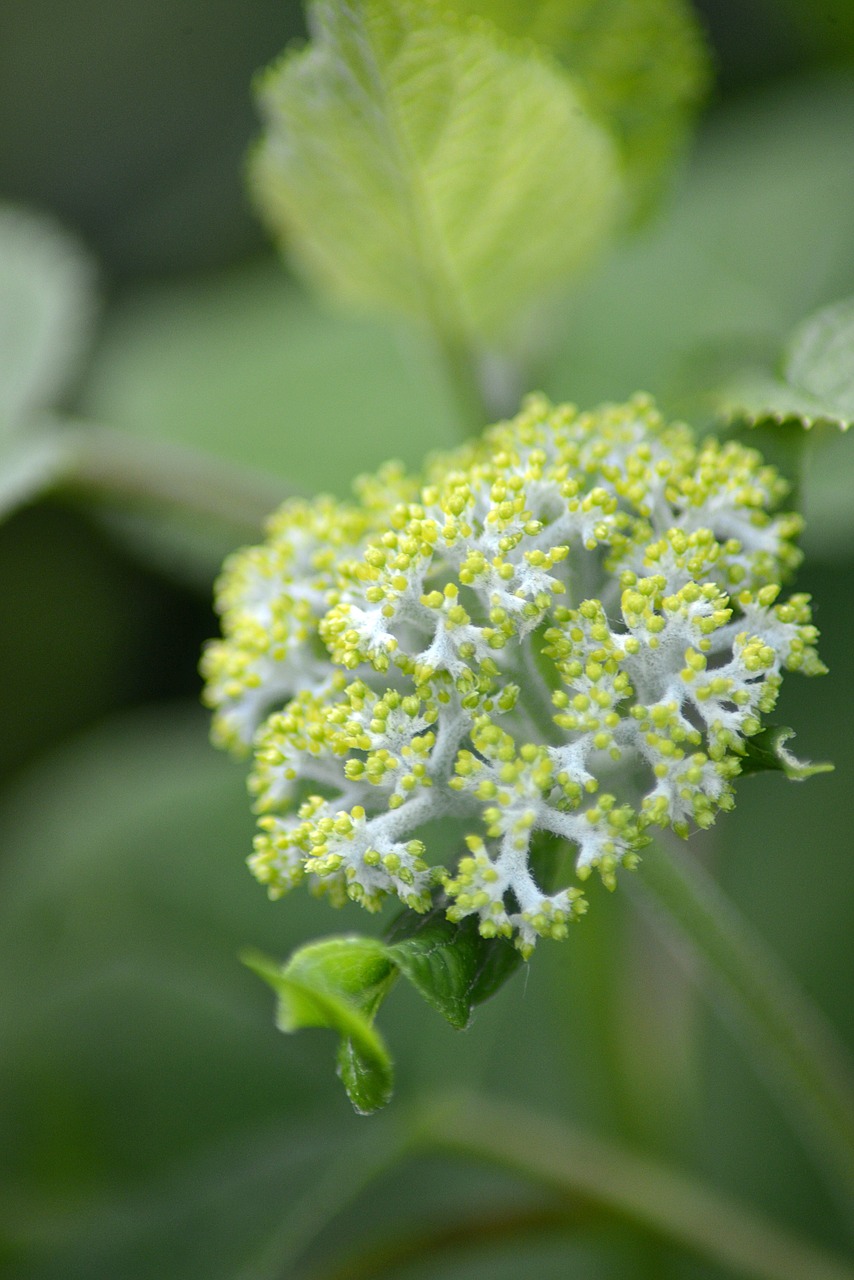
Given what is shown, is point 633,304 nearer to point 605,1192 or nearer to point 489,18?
point 489,18

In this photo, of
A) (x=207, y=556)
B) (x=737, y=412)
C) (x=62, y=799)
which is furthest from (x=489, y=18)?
(x=62, y=799)

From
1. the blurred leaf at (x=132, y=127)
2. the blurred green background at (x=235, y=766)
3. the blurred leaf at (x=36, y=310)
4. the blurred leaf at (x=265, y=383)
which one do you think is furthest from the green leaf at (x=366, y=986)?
the blurred leaf at (x=132, y=127)

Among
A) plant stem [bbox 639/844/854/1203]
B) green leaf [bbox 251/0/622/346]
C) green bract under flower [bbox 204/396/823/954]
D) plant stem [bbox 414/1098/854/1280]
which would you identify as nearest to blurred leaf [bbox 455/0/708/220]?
green leaf [bbox 251/0/622/346]

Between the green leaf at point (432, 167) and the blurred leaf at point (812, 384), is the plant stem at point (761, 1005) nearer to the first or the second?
the blurred leaf at point (812, 384)

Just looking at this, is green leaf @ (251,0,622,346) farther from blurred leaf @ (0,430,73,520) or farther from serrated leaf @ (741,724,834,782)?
serrated leaf @ (741,724,834,782)

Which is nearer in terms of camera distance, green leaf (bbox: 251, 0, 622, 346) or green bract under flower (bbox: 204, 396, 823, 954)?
green bract under flower (bbox: 204, 396, 823, 954)

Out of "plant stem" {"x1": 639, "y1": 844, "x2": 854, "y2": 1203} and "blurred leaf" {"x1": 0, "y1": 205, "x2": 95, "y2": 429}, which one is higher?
"blurred leaf" {"x1": 0, "y1": 205, "x2": 95, "y2": 429}
